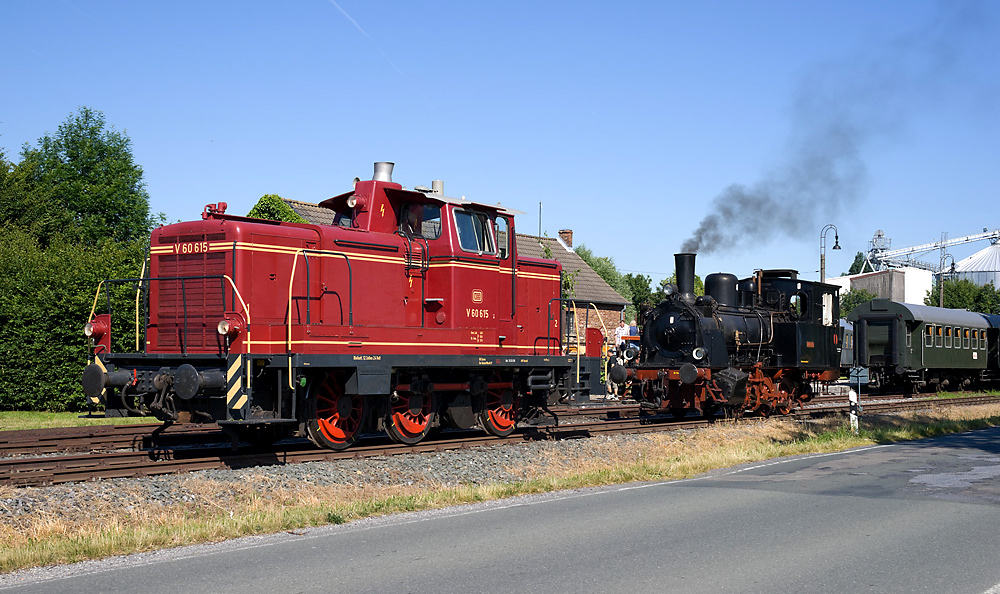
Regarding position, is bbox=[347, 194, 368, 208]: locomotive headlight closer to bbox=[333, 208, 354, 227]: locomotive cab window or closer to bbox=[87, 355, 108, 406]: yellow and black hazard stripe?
bbox=[333, 208, 354, 227]: locomotive cab window

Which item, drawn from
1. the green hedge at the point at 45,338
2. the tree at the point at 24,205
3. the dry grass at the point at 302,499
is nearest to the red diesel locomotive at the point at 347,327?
the dry grass at the point at 302,499

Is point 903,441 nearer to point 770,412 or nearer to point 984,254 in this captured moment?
point 770,412

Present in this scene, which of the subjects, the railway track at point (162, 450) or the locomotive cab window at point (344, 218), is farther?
the locomotive cab window at point (344, 218)

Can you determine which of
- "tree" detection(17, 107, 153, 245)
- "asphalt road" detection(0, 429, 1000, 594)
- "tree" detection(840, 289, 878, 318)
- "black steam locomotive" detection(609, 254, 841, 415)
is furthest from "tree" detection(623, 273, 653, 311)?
"asphalt road" detection(0, 429, 1000, 594)

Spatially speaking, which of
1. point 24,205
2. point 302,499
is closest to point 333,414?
point 302,499

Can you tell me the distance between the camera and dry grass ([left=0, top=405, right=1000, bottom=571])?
823 centimetres

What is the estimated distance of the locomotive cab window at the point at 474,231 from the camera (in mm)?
15539

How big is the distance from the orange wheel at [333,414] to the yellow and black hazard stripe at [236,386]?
1517mm

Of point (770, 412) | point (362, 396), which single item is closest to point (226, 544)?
point (362, 396)

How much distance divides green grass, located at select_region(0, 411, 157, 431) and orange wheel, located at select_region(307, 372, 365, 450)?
652cm

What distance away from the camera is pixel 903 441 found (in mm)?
17422

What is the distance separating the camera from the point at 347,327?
13664 mm

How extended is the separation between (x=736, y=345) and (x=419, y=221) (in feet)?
31.5

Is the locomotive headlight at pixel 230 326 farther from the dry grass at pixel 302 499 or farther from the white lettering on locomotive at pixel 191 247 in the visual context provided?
the dry grass at pixel 302 499
